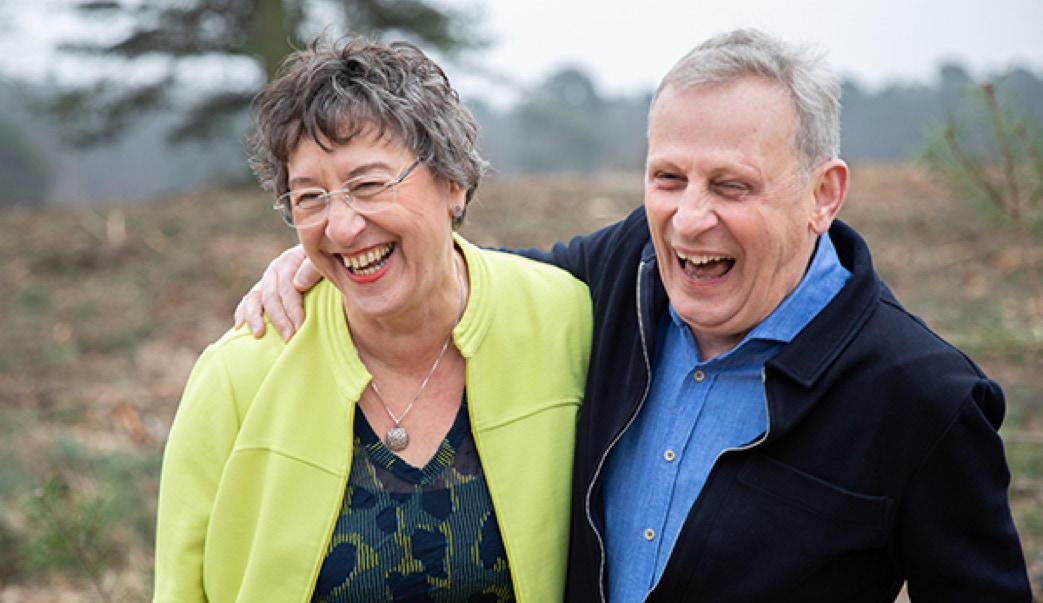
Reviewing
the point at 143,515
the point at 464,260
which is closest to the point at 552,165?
the point at 143,515

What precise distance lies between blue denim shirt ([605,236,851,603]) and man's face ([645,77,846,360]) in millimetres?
56

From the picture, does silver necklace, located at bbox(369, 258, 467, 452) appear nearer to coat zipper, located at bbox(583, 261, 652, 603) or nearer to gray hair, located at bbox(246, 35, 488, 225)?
gray hair, located at bbox(246, 35, 488, 225)

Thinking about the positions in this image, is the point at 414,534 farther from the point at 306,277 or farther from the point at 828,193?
the point at 828,193

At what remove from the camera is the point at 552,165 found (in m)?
27.8

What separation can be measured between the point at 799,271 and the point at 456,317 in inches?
37.5

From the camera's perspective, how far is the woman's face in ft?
7.04

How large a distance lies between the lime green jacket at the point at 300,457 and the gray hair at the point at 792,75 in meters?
0.91

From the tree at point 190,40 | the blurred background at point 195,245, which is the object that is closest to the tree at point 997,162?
the blurred background at point 195,245

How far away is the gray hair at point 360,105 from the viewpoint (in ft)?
7.00

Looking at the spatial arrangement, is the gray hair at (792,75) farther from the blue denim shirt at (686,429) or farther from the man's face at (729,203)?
the blue denim shirt at (686,429)

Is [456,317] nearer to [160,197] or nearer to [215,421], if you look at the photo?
[215,421]

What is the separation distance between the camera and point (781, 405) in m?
1.88

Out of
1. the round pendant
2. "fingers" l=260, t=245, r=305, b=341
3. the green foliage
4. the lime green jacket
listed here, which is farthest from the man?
the green foliage

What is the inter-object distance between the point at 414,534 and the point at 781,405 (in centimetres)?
100
